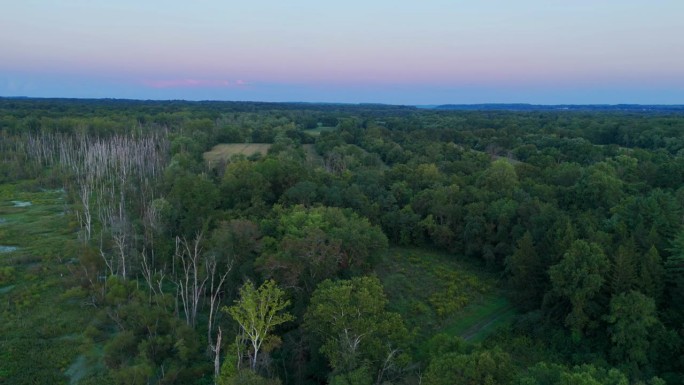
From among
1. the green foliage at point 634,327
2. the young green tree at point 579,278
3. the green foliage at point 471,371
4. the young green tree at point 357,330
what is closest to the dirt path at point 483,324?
the young green tree at point 579,278

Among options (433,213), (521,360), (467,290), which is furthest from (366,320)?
(433,213)

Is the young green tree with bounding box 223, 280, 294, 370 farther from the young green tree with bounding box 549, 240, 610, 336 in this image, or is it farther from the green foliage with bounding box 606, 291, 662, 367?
the green foliage with bounding box 606, 291, 662, 367

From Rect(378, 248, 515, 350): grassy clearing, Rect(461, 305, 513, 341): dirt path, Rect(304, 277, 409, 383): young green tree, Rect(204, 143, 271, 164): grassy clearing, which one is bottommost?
Rect(461, 305, 513, 341): dirt path

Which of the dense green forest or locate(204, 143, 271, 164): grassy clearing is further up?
locate(204, 143, 271, 164): grassy clearing

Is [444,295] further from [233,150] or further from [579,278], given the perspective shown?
[233,150]

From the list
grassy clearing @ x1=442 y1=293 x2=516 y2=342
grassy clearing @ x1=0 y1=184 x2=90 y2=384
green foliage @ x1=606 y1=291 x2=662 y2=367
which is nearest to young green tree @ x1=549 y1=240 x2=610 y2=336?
green foliage @ x1=606 y1=291 x2=662 y2=367

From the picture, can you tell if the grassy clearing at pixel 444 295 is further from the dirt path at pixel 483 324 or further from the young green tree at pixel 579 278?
the young green tree at pixel 579 278

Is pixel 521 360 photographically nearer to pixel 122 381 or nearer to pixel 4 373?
pixel 122 381
